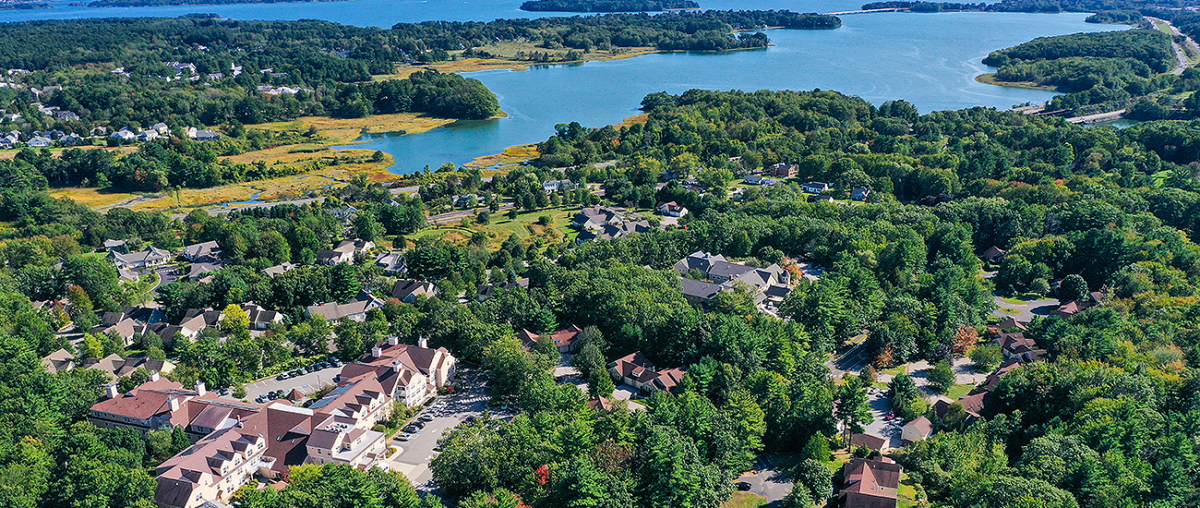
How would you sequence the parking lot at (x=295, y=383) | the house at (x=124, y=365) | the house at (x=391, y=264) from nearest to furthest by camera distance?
the parking lot at (x=295, y=383) → the house at (x=124, y=365) → the house at (x=391, y=264)

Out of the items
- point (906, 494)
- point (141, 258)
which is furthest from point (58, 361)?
point (906, 494)

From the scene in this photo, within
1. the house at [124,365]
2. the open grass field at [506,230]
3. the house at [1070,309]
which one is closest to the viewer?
the house at [124,365]

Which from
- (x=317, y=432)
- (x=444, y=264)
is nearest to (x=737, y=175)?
(x=444, y=264)

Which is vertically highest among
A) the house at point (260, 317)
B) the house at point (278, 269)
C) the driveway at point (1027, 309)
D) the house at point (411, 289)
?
the house at point (278, 269)

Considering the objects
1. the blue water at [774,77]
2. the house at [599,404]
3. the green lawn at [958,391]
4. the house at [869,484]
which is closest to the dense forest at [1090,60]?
the blue water at [774,77]

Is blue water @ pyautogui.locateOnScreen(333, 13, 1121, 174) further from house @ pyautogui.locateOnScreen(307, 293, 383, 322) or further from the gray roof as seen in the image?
the gray roof

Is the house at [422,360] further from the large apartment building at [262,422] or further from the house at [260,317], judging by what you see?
the house at [260,317]

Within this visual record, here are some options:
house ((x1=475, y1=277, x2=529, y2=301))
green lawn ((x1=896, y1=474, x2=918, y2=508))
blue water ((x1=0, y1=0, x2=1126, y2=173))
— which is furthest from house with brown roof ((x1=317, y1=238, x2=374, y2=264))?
green lawn ((x1=896, y1=474, x2=918, y2=508))

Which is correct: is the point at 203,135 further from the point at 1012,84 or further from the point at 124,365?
the point at 1012,84
